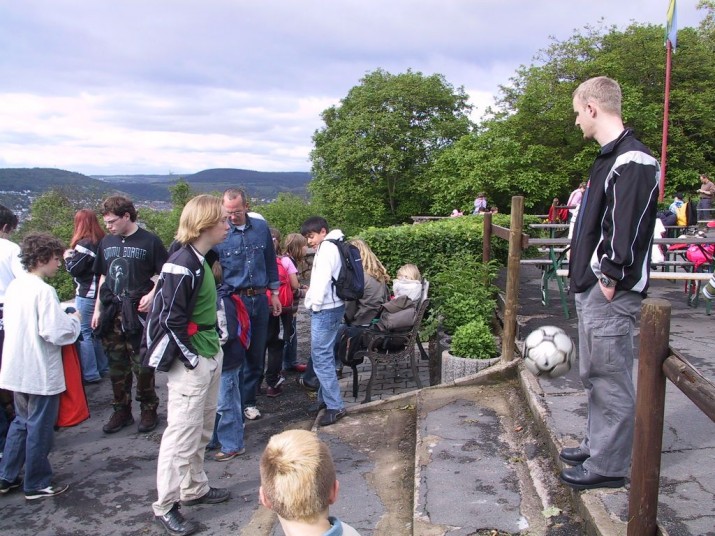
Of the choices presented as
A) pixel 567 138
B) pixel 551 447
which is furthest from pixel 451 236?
pixel 567 138

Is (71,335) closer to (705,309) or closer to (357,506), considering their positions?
(357,506)

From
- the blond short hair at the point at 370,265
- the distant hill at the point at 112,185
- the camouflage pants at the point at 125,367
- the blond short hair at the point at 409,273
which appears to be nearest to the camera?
the camouflage pants at the point at 125,367

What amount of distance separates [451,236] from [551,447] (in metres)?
4.74

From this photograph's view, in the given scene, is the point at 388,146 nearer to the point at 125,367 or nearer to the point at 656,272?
the point at 656,272

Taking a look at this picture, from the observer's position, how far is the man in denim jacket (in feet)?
15.6

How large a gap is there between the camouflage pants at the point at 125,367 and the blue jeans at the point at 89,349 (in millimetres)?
1079

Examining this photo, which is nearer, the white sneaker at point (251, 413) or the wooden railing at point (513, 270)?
the wooden railing at point (513, 270)

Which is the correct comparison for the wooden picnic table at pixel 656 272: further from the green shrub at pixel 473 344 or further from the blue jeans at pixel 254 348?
the blue jeans at pixel 254 348

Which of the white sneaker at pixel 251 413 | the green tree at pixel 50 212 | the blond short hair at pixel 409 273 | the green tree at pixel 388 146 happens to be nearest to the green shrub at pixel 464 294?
the blond short hair at pixel 409 273

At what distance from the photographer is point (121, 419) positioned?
5.23 metres

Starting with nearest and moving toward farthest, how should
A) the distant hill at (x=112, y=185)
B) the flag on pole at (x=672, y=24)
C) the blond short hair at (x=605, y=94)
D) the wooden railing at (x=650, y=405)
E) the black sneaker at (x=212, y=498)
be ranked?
the wooden railing at (x=650, y=405), the blond short hair at (x=605, y=94), the black sneaker at (x=212, y=498), the flag on pole at (x=672, y=24), the distant hill at (x=112, y=185)

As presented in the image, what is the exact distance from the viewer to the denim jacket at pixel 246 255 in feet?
15.6

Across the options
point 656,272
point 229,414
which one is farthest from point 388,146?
point 229,414

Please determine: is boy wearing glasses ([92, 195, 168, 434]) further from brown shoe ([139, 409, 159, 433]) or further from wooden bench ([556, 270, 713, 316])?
wooden bench ([556, 270, 713, 316])
